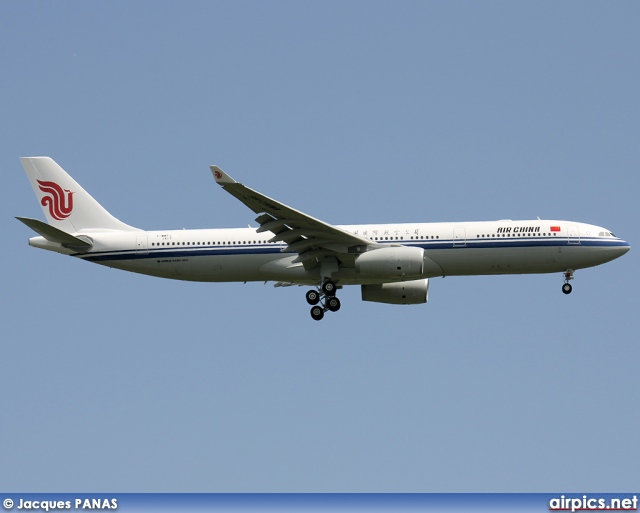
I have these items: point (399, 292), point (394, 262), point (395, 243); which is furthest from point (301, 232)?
point (399, 292)

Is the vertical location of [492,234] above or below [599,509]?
above

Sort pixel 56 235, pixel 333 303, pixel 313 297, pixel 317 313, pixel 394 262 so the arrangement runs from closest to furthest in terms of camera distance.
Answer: pixel 394 262
pixel 333 303
pixel 317 313
pixel 313 297
pixel 56 235

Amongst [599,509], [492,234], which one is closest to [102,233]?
[492,234]

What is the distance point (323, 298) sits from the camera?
146ft

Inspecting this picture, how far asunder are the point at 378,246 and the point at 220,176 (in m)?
7.52

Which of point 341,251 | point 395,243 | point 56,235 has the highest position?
point 56,235

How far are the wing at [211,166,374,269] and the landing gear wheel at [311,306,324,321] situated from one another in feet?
5.68

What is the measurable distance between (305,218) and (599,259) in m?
12.2

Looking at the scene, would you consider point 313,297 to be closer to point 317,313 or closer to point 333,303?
point 317,313

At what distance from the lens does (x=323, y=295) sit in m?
44.5

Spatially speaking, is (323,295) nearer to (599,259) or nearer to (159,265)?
(159,265)

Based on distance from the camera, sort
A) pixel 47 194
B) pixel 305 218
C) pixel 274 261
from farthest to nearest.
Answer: pixel 47 194
pixel 274 261
pixel 305 218

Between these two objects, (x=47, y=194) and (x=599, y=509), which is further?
(x=47, y=194)

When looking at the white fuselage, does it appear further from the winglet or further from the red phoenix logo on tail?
the winglet
